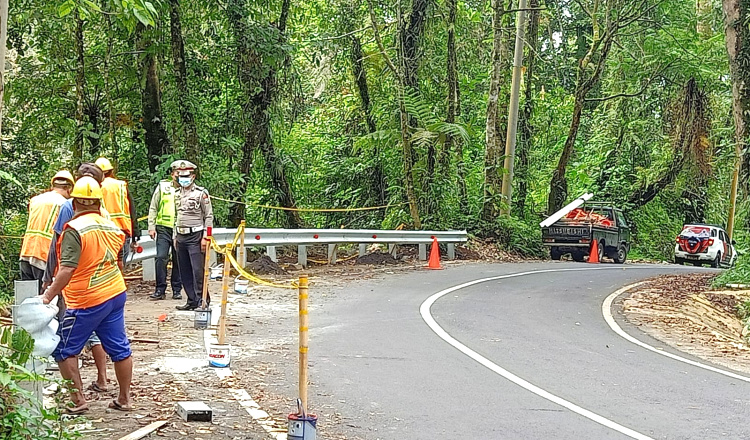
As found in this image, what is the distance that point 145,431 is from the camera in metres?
6.33

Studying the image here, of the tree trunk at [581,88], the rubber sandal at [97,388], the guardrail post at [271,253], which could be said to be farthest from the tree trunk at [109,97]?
the tree trunk at [581,88]

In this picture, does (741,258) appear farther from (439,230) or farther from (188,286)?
(188,286)

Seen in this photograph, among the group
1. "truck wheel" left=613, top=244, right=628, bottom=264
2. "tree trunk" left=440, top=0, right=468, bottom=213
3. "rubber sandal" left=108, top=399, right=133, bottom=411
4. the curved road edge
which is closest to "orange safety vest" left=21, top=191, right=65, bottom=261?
"rubber sandal" left=108, top=399, right=133, bottom=411

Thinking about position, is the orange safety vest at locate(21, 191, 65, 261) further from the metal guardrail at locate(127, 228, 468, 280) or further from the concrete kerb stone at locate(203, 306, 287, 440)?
the metal guardrail at locate(127, 228, 468, 280)

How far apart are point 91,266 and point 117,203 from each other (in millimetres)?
3035

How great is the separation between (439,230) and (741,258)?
915cm

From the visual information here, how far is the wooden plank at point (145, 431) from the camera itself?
Result: 614 centimetres

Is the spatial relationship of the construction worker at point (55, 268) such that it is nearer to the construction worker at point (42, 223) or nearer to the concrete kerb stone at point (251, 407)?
the construction worker at point (42, 223)

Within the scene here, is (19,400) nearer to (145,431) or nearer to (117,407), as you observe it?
(145,431)

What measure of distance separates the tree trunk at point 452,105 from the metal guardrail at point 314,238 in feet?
9.76

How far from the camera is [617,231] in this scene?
96.1 feet

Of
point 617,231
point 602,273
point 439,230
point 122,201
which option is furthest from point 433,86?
point 122,201

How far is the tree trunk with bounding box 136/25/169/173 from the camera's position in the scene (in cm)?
1925

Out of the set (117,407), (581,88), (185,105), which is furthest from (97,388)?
(581,88)
